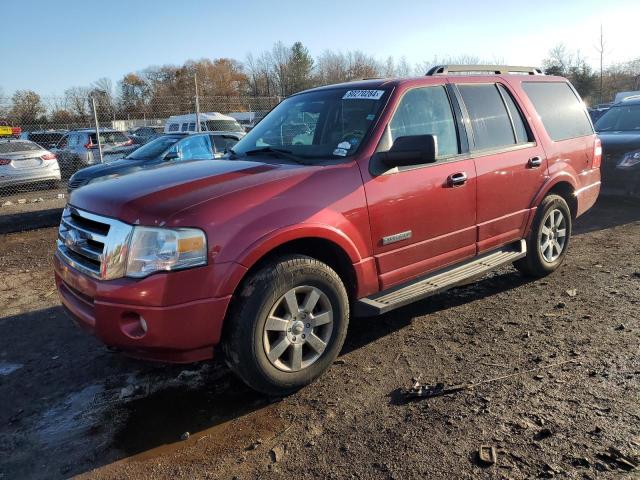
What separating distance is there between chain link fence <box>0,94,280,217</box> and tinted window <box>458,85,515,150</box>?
29.7ft

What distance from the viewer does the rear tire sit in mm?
5031

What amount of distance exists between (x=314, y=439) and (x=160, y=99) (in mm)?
17814

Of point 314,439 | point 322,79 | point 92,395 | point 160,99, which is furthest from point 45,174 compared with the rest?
point 322,79

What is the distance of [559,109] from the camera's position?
5383 millimetres

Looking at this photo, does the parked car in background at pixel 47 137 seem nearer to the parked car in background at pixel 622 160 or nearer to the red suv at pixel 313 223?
the parked car in background at pixel 622 160

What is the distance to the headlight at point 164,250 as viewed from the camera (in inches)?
111

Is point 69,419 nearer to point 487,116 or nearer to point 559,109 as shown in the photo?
point 487,116

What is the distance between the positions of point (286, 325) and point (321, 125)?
174cm

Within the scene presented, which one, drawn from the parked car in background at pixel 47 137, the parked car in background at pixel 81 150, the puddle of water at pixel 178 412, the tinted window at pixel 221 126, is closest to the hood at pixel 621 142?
the puddle of water at pixel 178 412

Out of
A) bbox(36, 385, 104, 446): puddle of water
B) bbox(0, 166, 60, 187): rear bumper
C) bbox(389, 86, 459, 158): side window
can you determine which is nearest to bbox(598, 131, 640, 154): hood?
bbox(389, 86, 459, 158): side window

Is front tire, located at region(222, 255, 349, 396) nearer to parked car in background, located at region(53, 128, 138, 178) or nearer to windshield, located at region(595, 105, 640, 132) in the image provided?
windshield, located at region(595, 105, 640, 132)

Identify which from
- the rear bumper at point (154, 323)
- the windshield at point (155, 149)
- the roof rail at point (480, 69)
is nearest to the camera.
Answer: the rear bumper at point (154, 323)

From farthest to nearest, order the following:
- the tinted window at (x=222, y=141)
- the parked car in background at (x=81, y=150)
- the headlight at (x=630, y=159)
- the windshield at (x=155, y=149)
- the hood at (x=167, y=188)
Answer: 1. the parked car in background at (x=81, y=150)
2. the tinted window at (x=222, y=141)
3. the windshield at (x=155, y=149)
4. the headlight at (x=630, y=159)
5. the hood at (x=167, y=188)

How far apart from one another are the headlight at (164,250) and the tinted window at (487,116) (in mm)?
2646
